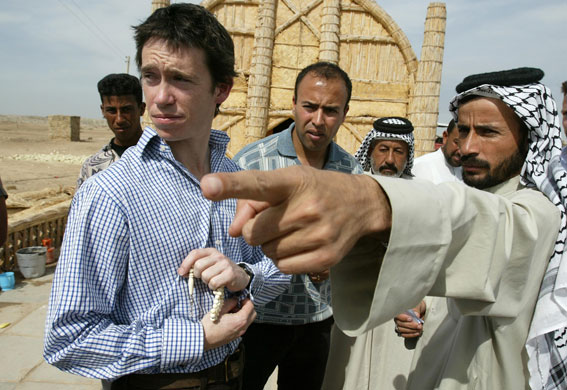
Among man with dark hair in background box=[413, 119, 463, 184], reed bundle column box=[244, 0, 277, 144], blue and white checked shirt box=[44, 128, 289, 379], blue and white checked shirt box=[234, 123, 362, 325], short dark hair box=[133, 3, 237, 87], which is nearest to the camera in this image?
blue and white checked shirt box=[44, 128, 289, 379]

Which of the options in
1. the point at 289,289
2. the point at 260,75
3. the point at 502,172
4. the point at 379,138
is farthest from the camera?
the point at 260,75

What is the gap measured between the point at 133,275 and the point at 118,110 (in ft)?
7.80

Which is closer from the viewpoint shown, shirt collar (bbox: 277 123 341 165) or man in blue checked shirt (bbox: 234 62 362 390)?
man in blue checked shirt (bbox: 234 62 362 390)

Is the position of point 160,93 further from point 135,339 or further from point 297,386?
point 297,386

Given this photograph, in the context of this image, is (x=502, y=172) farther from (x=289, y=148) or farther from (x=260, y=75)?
(x=260, y=75)

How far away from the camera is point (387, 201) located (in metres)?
0.85

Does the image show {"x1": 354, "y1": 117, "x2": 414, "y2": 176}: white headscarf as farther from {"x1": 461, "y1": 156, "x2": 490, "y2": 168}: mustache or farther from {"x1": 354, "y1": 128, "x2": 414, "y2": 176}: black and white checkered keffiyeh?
{"x1": 461, "y1": 156, "x2": 490, "y2": 168}: mustache

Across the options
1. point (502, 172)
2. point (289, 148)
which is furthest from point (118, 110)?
point (502, 172)

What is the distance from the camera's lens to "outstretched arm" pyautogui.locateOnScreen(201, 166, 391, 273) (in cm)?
70

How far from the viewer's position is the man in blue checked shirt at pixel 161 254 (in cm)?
121

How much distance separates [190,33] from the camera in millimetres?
1422

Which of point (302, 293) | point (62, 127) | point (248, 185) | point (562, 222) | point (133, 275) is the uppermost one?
point (62, 127)

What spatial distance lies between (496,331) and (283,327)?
1.26 metres

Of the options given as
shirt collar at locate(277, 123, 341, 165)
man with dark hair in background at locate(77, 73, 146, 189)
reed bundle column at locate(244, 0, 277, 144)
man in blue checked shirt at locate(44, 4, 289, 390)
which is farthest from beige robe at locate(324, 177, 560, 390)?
reed bundle column at locate(244, 0, 277, 144)
